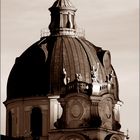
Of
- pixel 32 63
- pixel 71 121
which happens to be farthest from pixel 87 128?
pixel 32 63

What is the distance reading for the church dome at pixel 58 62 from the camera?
474 ft

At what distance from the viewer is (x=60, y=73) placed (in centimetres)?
14488

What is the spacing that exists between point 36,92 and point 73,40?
6755 mm

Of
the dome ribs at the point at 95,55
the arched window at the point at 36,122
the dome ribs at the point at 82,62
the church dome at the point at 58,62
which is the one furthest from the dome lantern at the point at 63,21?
the arched window at the point at 36,122

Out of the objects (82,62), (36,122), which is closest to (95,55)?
(82,62)

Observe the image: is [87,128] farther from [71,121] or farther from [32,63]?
[32,63]

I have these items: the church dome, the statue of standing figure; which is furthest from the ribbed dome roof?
the statue of standing figure

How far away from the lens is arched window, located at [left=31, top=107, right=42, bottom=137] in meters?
144

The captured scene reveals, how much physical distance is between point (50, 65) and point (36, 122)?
576 cm

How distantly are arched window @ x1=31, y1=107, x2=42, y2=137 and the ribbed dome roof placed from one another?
1.68m

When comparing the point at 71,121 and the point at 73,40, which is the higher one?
the point at 73,40

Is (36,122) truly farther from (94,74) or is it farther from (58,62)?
(94,74)

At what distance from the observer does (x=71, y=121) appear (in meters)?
140

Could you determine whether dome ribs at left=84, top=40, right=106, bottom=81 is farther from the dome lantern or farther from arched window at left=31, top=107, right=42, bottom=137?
arched window at left=31, top=107, right=42, bottom=137
